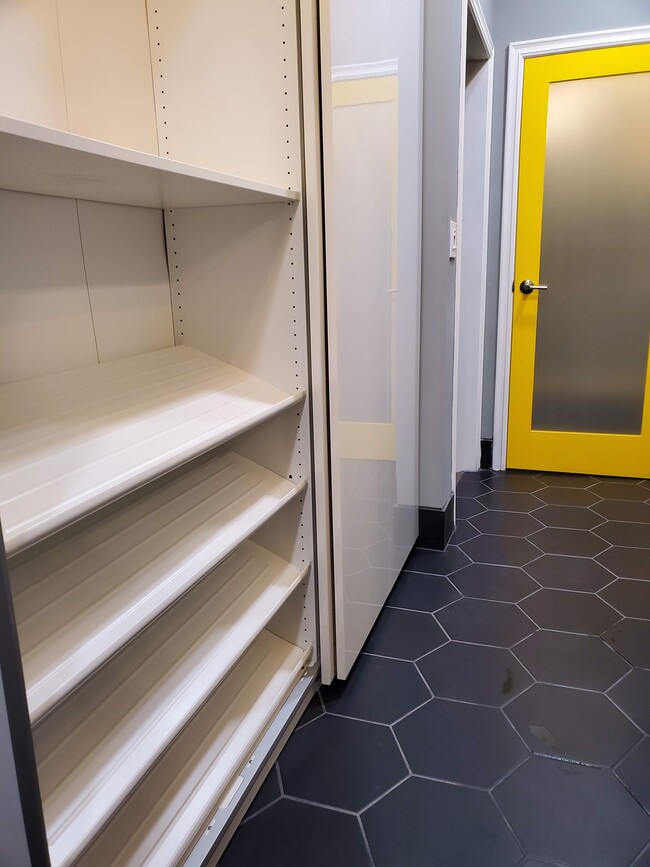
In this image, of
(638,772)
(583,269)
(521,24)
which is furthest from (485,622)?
(521,24)

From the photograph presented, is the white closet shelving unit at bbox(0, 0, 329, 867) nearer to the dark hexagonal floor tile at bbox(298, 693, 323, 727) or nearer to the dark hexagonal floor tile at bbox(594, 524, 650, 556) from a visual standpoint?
the dark hexagonal floor tile at bbox(298, 693, 323, 727)

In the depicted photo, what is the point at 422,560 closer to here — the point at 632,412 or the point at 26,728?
the point at 632,412

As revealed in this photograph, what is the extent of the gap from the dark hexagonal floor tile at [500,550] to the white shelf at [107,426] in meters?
1.32

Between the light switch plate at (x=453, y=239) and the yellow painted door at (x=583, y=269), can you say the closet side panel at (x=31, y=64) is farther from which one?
the yellow painted door at (x=583, y=269)

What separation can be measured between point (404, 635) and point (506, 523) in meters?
0.99

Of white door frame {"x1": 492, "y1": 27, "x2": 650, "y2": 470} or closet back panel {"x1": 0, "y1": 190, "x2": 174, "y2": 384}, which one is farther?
white door frame {"x1": 492, "y1": 27, "x2": 650, "y2": 470}

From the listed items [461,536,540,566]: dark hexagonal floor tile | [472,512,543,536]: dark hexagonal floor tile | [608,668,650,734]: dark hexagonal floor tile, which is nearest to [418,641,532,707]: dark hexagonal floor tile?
[608,668,650,734]: dark hexagonal floor tile

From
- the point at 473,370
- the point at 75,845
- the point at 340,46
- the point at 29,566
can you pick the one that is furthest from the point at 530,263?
the point at 75,845

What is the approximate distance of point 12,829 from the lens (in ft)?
2.14

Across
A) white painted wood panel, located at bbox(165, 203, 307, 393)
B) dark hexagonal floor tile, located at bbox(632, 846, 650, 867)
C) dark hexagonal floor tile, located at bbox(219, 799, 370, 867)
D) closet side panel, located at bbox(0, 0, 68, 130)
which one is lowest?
dark hexagonal floor tile, located at bbox(219, 799, 370, 867)

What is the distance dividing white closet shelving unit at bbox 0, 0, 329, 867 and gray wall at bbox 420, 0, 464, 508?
986mm

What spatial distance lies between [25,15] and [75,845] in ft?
4.23

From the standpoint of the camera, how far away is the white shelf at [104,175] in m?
0.72

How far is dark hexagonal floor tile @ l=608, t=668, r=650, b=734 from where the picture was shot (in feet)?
5.02
